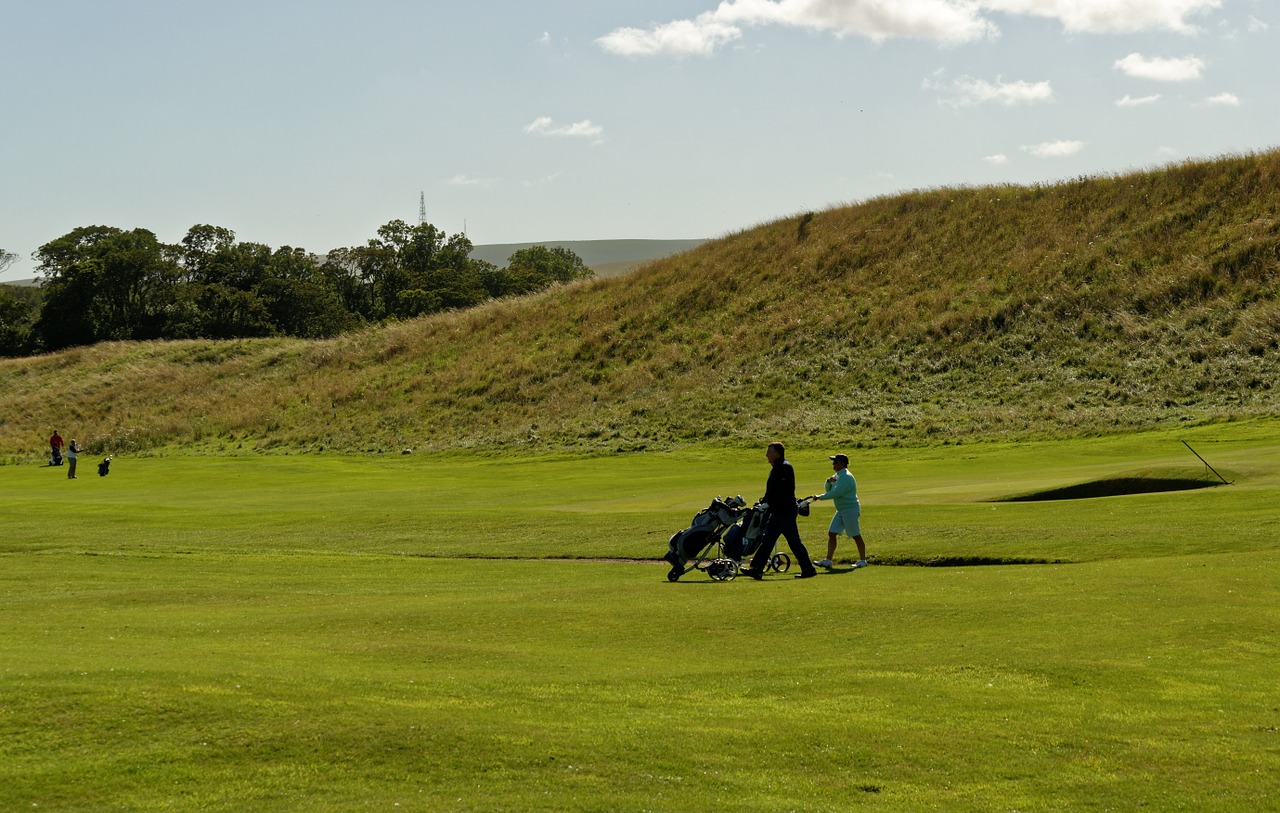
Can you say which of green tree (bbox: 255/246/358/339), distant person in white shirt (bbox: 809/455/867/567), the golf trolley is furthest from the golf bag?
green tree (bbox: 255/246/358/339)

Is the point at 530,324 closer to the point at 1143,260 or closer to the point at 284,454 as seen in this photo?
the point at 284,454

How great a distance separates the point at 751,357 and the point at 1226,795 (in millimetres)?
70321

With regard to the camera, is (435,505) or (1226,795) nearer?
(1226,795)

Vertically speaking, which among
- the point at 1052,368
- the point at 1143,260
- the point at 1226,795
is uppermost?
the point at 1143,260

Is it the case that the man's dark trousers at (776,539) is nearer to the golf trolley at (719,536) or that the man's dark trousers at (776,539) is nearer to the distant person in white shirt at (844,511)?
the golf trolley at (719,536)

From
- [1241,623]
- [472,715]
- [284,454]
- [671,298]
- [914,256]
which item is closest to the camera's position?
[472,715]

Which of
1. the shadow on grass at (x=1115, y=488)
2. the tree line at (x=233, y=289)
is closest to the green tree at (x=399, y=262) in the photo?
the tree line at (x=233, y=289)

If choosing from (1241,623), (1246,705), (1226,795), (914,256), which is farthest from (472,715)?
(914,256)

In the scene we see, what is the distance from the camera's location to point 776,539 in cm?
2152

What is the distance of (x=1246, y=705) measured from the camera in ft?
37.9

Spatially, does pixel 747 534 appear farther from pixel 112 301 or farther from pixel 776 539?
pixel 112 301

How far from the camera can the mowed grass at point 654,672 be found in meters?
9.46

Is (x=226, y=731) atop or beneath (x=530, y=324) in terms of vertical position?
beneath

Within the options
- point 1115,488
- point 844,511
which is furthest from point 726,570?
point 1115,488
